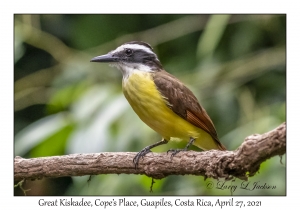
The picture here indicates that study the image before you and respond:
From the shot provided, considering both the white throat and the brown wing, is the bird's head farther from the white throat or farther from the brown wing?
the brown wing

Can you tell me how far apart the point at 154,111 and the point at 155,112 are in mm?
12

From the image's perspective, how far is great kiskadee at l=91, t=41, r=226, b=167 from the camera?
4922 mm

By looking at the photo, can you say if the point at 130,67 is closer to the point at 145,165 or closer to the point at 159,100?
the point at 159,100

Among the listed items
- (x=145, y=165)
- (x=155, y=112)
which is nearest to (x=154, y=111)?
(x=155, y=112)

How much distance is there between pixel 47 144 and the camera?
5.46 m

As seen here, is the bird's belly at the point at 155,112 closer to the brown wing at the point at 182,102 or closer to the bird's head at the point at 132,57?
the brown wing at the point at 182,102

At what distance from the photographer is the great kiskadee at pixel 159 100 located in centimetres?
492

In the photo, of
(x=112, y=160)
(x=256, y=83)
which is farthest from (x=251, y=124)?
(x=112, y=160)

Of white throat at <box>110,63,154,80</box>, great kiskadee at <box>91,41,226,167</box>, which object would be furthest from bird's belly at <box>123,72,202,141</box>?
white throat at <box>110,63,154,80</box>

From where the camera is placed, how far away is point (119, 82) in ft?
20.4

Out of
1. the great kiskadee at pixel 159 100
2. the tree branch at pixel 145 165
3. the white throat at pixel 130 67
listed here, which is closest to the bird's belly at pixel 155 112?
the great kiskadee at pixel 159 100

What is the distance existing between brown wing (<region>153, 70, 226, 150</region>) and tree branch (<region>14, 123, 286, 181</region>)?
0.48m

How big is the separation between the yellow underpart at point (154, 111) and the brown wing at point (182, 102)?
0.13 ft

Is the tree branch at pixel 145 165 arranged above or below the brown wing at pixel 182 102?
below
